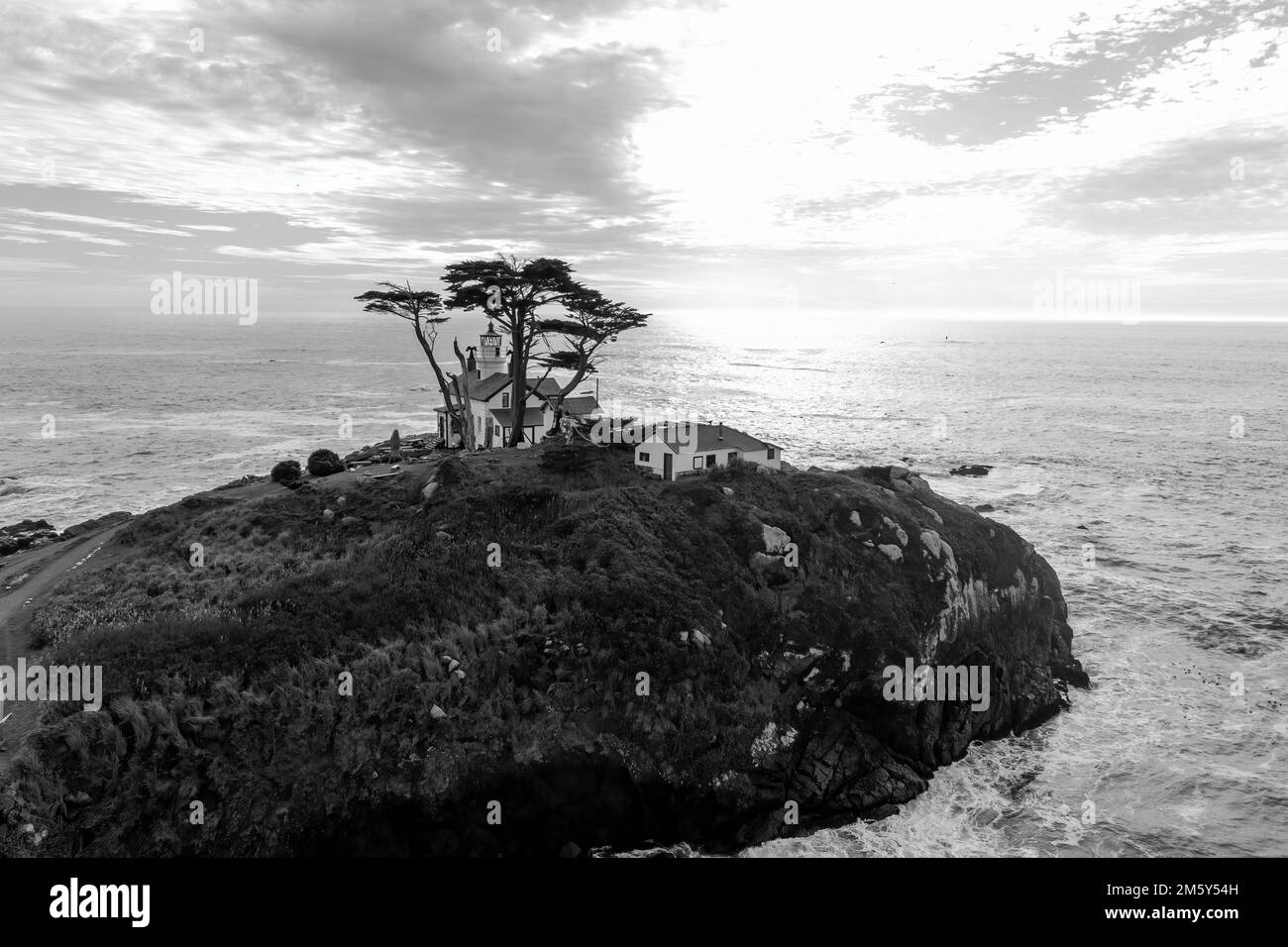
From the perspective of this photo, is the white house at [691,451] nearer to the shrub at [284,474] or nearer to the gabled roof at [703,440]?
the gabled roof at [703,440]

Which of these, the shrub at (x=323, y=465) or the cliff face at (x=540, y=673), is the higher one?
the shrub at (x=323, y=465)

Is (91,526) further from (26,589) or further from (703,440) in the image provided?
(703,440)

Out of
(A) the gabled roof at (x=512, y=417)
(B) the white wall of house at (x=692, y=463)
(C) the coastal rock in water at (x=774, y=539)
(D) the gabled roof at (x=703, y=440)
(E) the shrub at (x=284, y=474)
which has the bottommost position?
(C) the coastal rock in water at (x=774, y=539)

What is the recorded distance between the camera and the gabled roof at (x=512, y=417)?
5075 cm

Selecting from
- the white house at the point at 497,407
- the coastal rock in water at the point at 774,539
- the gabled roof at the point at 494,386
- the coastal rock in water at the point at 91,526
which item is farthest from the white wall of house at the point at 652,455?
the coastal rock in water at the point at 91,526

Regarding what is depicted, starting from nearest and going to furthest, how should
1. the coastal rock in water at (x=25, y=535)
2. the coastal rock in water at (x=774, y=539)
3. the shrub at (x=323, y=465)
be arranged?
the coastal rock in water at (x=774, y=539) < the coastal rock in water at (x=25, y=535) < the shrub at (x=323, y=465)

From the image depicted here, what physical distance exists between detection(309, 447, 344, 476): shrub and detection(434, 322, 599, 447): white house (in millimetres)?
9211

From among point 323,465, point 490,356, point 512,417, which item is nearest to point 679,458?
point 512,417

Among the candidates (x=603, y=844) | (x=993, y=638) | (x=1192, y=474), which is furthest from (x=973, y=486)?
(x=603, y=844)

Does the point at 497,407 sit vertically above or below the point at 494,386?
below

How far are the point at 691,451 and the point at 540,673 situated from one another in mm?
19264

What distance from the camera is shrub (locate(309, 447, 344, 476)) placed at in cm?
4472

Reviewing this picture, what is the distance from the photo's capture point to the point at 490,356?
57.7 meters

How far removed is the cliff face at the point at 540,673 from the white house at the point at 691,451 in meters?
4.27
